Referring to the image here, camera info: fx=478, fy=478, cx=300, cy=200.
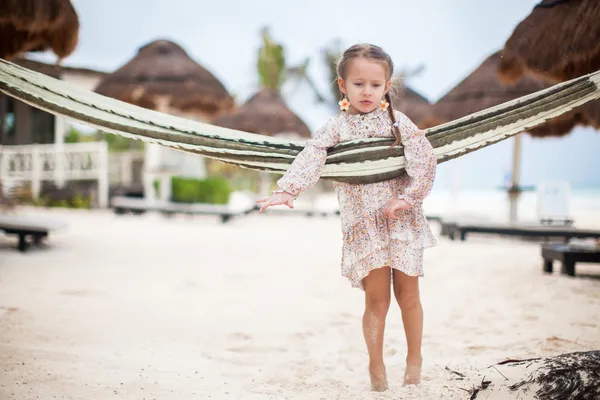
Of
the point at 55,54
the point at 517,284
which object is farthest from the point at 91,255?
the point at 517,284

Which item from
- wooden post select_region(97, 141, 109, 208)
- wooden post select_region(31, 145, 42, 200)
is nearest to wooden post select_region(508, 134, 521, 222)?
wooden post select_region(97, 141, 109, 208)

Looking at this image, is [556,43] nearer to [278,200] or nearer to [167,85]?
[278,200]

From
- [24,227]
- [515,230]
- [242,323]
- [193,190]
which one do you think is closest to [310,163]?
[242,323]

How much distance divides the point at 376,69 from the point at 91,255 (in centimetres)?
359

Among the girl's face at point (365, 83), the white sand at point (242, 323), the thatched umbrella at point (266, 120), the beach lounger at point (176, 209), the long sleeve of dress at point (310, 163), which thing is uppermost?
the thatched umbrella at point (266, 120)

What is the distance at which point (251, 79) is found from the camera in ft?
73.9

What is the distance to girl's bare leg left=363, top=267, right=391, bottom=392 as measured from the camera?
58.5 inches

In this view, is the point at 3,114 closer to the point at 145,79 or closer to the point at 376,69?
the point at 145,79

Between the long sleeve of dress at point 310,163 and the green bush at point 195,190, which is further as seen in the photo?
the green bush at point 195,190

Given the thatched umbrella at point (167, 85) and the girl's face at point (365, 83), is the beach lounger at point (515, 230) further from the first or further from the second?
the thatched umbrella at point (167, 85)

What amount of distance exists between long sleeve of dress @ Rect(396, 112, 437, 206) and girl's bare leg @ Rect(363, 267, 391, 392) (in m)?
0.27

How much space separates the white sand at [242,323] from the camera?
1.56m

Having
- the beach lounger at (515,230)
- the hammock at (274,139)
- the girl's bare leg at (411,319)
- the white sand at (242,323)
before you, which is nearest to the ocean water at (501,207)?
the beach lounger at (515,230)

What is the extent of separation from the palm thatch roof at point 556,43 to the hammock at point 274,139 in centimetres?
74
